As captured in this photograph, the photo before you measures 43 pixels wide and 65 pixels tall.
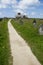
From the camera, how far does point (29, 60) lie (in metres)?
14.1

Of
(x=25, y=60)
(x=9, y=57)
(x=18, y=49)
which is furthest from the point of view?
(x=18, y=49)

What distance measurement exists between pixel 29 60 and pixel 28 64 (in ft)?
2.98

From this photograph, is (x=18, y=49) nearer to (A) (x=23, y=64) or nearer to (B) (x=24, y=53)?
(B) (x=24, y=53)

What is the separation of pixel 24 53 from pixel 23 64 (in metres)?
3.01

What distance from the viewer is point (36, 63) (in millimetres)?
13469

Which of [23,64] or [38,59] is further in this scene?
[38,59]

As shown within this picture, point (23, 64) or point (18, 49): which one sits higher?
point (23, 64)

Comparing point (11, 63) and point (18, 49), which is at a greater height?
point (11, 63)

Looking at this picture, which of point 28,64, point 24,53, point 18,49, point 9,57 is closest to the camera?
point 28,64

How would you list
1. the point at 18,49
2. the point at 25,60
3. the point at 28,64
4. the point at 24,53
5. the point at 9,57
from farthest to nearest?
the point at 18,49
the point at 24,53
the point at 9,57
the point at 25,60
the point at 28,64

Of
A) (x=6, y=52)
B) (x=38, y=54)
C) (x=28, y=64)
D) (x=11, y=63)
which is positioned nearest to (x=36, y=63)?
(x=28, y=64)

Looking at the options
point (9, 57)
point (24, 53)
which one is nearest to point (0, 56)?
point (9, 57)

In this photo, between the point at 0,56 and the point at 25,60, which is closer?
the point at 25,60

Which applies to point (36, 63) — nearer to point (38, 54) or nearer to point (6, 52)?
point (38, 54)
